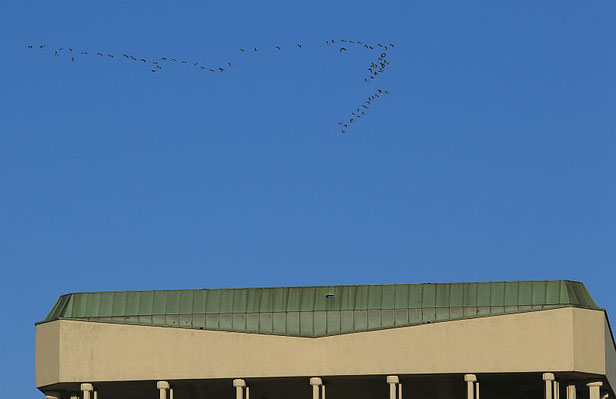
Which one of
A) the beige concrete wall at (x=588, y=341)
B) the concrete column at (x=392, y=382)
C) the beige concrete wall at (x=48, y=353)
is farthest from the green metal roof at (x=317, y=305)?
the concrete column at (x=392, y=382)

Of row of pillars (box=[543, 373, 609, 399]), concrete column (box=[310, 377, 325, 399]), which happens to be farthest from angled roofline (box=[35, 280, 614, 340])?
row of pillars (box=[543, 373, 609, 399])

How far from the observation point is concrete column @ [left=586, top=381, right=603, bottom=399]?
142 metres

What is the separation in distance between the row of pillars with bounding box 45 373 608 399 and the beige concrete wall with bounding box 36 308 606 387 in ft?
1.96

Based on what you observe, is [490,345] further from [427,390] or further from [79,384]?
[79,384]

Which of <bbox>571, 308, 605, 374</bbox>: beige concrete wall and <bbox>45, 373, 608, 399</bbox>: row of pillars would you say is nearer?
<bbox>45, 373, 608, 399</bbox>: row of pillars

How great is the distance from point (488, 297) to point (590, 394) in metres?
9.97

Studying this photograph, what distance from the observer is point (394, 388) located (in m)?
142

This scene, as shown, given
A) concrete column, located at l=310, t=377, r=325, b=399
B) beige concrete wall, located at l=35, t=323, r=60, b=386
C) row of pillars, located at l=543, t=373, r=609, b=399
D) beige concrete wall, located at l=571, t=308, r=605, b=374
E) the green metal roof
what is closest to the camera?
row of pillars, located at l=543, t=373, r=609, b=399

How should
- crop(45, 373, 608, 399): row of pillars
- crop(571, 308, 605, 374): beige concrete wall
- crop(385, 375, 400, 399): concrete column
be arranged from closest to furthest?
crop(45, 373, 608, 399): row of pillars < crop(571, 308, 605, 374): beige concrete wall < crop(385, 375, 400, 399): concrete column

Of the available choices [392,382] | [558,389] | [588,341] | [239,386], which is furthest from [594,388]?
[239,386]

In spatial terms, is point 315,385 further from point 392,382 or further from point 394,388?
point 394,388

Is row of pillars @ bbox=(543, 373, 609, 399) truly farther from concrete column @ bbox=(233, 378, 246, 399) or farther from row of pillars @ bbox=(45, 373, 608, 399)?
concrete column @ bbox=(233, 378, 246, 399)

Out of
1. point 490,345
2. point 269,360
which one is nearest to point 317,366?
point 269,360

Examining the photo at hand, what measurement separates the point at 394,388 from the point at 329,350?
5325 millimetres
